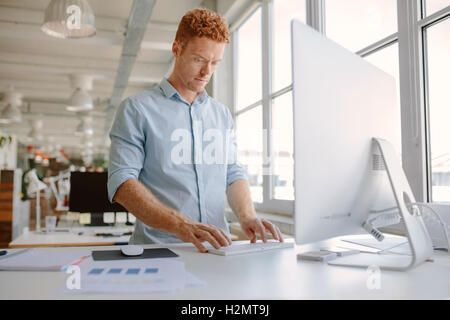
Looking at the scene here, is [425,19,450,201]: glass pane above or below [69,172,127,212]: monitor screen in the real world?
above

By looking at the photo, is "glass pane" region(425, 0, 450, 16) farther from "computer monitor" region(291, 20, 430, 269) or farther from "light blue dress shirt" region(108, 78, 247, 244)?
"light blue dress shirt" region(108, 78, 247, 244)

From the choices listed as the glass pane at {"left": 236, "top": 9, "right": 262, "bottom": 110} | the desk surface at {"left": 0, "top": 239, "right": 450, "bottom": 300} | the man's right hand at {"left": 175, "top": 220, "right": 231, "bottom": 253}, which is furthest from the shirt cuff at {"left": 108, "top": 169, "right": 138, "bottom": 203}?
the glass pane at {"left": 236, "top": 9, "right": 262, "bottom": 110}

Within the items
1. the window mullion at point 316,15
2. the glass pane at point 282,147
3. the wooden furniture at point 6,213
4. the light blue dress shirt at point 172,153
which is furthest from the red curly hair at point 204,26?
the wooden furniture at point 6,213

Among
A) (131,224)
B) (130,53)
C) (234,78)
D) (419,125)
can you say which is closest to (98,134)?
(130,53)

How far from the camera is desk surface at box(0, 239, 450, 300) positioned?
2.28ft

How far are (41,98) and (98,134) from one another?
22.1 feet

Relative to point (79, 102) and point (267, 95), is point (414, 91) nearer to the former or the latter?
point (267, 95)

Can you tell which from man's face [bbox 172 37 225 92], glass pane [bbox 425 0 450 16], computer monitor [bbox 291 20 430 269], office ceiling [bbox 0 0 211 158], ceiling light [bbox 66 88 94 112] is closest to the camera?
computer monitor [bbox 291 20 430 269]

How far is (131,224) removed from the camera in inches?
140

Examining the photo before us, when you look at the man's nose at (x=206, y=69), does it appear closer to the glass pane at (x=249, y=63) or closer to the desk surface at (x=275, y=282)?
the desk surface at (x=275, y=282)

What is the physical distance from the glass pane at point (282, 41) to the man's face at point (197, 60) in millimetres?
2331

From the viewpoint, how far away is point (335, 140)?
0.93m

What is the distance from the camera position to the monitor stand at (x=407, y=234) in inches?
36.0

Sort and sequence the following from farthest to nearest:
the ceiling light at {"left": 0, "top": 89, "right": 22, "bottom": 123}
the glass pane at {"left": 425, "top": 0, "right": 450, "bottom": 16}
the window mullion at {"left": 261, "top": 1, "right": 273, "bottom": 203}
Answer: the ceiling light at {"left": 0, "top": 89, "right": 22, "bottom": 123} → the window mullion at {"left": 261, "top": 1, "right": 273, "bottom": 203} → the glass pane at {"left": 425, "top": 0, "right": 450, "bottom": 16}
